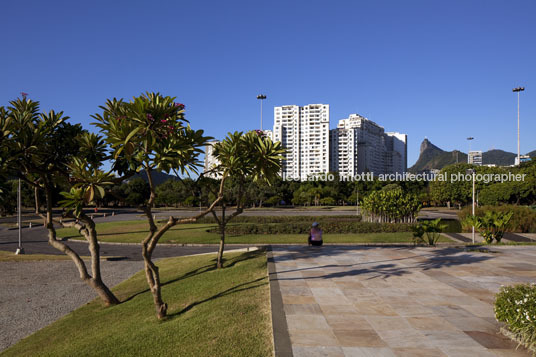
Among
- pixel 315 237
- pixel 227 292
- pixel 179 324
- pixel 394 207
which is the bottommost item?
pixel 179 324

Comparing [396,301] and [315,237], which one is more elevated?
[315,237]

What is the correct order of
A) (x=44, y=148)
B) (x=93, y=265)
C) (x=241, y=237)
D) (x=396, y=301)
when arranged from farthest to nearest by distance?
(x=241, y=237), (x=93, y=265), (x=44, y=148), (x=396, y=301)

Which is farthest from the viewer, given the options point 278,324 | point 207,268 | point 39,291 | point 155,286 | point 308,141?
point 308,141

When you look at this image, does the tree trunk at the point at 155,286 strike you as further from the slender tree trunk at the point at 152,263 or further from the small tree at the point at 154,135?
the small tree at the point at 154,135

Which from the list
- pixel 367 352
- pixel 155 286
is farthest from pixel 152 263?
pixel 367 352

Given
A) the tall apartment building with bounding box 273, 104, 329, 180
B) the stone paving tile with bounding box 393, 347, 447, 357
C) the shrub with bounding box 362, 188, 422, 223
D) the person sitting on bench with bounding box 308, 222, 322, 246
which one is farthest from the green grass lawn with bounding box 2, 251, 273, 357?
the tall apartment building with bounding box 273, 104, 329, 180

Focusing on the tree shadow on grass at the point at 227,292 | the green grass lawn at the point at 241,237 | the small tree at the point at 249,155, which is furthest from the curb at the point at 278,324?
the green grass lawn at the point at 241,237

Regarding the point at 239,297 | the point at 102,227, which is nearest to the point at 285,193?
the point at 102,227

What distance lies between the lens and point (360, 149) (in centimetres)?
15438

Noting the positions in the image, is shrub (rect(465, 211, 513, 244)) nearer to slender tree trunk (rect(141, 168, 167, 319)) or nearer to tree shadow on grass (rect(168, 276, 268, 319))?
tree shadow on grass (rect(168, 276, 268, 319))

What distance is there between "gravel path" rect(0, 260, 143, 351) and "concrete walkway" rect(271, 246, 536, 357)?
684 centimetres

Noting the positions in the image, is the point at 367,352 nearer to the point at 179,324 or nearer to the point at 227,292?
the point at 179,324

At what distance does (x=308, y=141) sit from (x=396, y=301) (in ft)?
435

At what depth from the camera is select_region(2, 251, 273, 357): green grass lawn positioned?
5930 mm
